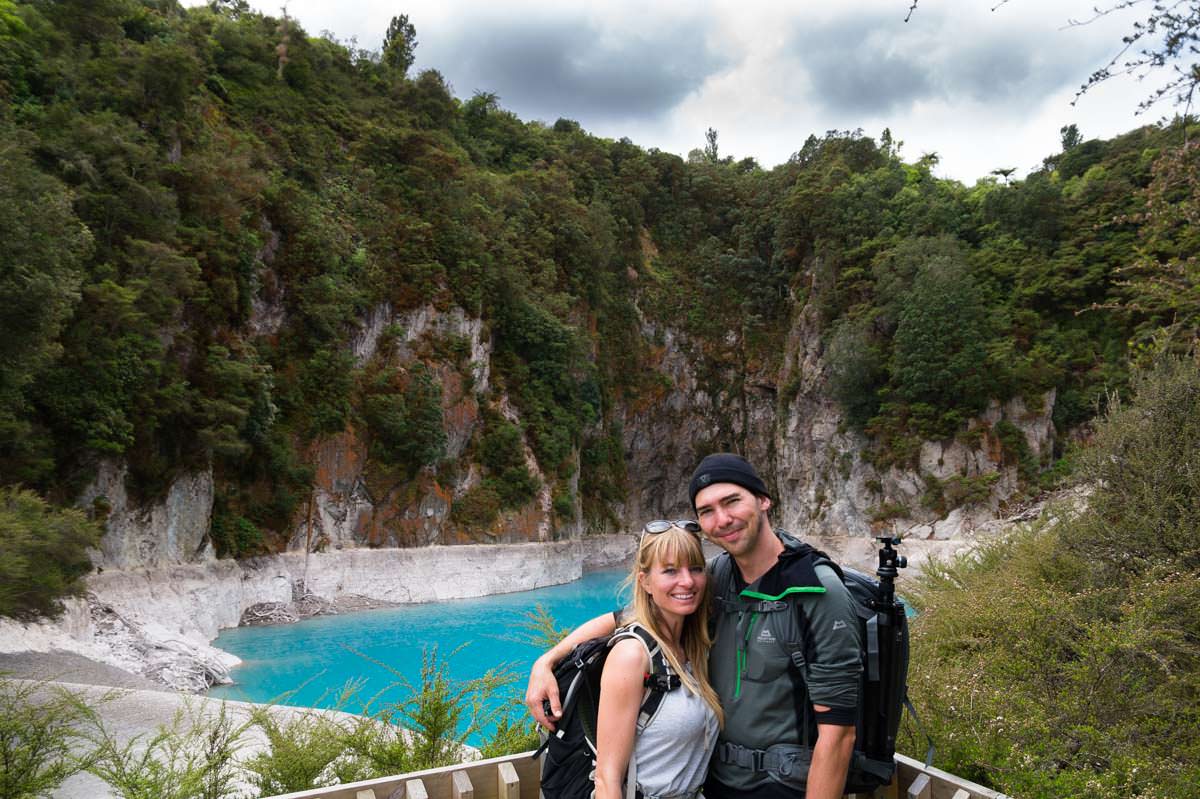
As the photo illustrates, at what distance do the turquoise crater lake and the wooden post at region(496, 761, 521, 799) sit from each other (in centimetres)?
867

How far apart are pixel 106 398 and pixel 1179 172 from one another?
1851 cm

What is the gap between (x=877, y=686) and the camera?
204 centimetres

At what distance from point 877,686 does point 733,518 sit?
62 cm

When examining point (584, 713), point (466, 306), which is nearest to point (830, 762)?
point (584, 713)

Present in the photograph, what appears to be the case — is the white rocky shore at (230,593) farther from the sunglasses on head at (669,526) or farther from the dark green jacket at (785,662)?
the dark green jacket at (785,662)

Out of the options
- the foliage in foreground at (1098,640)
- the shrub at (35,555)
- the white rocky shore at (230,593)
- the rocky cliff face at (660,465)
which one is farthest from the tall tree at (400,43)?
the foliage in foreground at (1098,640)

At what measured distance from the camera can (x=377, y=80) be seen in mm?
35312

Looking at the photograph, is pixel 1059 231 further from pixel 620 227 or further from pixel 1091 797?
pixel 1091 797

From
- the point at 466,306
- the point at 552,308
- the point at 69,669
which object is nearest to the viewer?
the point at 69,669

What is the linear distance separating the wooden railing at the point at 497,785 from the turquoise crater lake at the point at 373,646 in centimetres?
864

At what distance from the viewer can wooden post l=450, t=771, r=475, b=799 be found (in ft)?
7.89

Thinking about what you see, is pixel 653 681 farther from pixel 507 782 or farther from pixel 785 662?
pixel 507 782

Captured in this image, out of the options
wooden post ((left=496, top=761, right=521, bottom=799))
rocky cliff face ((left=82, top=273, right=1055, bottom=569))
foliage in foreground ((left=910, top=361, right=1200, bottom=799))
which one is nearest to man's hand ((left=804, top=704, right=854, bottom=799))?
wooden post ((left=496, top=761, right=521, bottom=799))

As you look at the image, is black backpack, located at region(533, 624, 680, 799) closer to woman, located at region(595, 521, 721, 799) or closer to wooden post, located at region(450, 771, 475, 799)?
woman, located at region(595, 521, 721, 799)
